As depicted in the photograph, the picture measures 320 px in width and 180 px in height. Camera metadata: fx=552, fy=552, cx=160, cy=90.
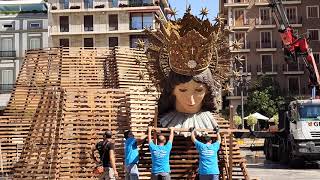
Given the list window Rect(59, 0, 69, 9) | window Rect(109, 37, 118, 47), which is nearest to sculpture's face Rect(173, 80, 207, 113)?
window Rect(109, 37, 118, 47)

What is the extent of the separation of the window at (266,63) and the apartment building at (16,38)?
76.5 feet

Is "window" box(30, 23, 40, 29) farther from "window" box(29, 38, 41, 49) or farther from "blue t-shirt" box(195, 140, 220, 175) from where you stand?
"blue t-shirt" box(195, 140, 220, 175)

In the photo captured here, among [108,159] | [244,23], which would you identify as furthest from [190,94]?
[244,23]

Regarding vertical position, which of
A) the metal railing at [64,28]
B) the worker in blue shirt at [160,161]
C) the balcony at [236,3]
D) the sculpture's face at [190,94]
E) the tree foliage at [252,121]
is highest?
the balcony at [236,3]

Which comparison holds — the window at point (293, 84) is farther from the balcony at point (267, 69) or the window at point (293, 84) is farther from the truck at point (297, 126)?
the truck at point (297, 126)

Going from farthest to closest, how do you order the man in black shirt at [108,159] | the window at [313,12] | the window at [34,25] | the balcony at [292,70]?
the window at [313,12] → the balcony at [292,70] → the window at [34,25] → the man in black shirt at [108,159]

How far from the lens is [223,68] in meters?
11.0

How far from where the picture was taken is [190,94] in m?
10.6

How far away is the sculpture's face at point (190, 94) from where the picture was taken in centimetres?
1049

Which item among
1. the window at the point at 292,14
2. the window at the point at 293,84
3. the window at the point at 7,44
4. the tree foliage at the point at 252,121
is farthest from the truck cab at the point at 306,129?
the window at the point at 7,44

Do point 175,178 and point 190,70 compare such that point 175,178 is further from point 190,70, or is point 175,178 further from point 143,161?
point 190,70

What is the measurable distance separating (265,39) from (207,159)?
5244 cm

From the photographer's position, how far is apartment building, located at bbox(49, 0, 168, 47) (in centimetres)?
5906

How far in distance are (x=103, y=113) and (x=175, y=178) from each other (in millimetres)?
5265
